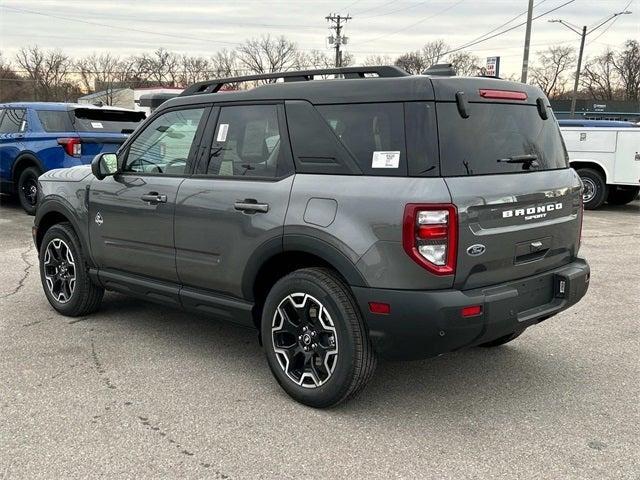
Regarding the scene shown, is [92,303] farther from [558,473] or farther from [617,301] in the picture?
[617,301]

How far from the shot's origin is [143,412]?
345 centimetres

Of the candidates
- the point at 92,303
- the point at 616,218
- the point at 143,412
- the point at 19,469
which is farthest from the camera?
the point at 616,218

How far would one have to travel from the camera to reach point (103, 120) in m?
10.2

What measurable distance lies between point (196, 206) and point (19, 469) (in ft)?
5.90

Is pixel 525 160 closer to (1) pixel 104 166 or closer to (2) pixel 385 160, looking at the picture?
(2) pixel 385 160

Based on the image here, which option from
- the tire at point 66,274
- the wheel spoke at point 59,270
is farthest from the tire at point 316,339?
the wheel spoke at point 59,270

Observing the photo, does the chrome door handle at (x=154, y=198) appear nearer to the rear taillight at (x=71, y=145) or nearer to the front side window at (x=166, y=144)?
the front side window at (x=166, y=144)

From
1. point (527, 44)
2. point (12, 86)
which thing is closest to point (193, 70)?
point (12, 86)

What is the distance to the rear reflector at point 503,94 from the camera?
3.38m

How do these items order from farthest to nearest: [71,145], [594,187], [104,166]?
[594,187] → [71,145] → [104,166]

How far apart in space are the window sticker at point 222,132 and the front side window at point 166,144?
10.1 inches

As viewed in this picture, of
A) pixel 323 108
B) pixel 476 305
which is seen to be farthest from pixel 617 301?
pixel 323 108

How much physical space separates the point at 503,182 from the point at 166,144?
94.5 inches

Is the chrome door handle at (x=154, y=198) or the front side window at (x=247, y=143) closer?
the front side window at (x=247, y=143)
